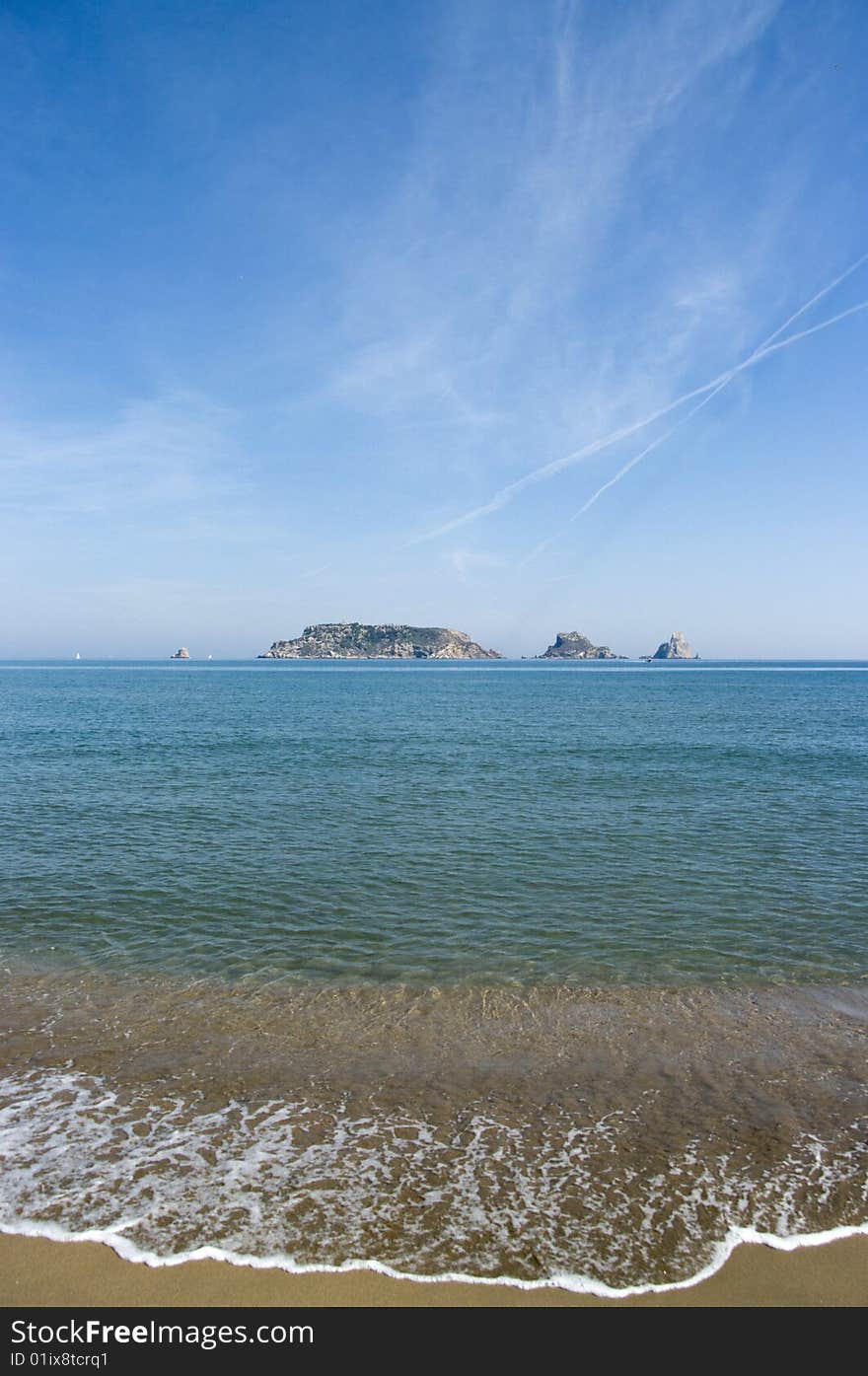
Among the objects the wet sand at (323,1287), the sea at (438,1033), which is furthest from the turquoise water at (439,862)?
the wet sand at (323,1287)

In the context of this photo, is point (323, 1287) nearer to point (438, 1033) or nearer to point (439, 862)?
point (438, 1033)

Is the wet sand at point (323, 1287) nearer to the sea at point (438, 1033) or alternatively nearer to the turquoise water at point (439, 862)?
the sea at point (438, 1033)

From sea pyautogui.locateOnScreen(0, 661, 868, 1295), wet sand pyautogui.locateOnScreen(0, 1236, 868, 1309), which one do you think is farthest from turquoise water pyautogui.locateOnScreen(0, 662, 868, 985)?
wet sand pyautogui.locateOnScreen(0, 1236, 868, 1309)

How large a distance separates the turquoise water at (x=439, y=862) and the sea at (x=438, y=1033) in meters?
0.13

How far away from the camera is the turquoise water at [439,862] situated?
14820 millimetres

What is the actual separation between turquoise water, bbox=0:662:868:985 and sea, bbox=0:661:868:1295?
0.43 ft

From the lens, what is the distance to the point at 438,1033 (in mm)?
11492

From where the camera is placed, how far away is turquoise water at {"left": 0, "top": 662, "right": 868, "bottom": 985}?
1482cm

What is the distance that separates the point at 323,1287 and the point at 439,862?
50.1 ft

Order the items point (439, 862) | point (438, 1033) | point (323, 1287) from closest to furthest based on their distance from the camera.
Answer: point (323, 1287), point (438, 1033), point (439, 862)

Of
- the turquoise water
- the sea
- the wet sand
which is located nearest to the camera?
the wet sand

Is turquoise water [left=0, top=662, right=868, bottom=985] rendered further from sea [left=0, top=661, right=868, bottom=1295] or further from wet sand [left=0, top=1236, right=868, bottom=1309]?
wet sand [left=0, top=1236, right=868, bottom=1309]

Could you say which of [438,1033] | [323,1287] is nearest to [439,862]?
[438,1033]
